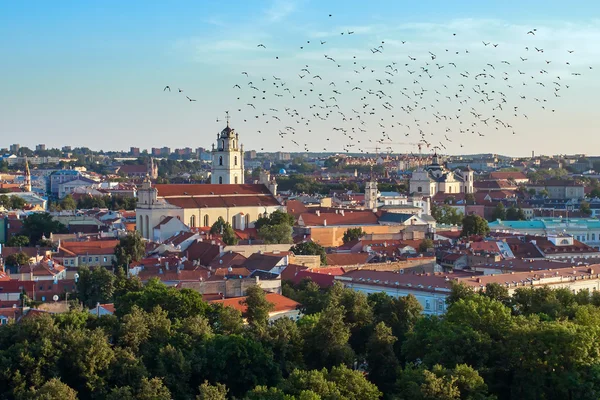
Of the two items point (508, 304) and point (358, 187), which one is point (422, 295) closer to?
point (508, 304)

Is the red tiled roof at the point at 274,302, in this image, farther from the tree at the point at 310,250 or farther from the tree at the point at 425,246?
the tree at the point at 425,246

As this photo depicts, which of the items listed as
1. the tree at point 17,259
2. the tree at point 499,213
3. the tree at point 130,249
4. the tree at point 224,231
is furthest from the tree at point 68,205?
the tree at point 17,259

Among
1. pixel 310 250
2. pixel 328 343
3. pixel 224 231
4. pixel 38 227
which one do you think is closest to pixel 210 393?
pixel 328 343

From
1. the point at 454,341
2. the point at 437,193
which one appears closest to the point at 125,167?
the point at 437,193

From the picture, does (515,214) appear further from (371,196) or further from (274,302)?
(274,302)

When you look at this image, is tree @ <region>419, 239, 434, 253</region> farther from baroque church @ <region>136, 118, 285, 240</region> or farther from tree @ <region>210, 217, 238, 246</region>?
baroque church @ <region>136, 118, 285, 240</region>
